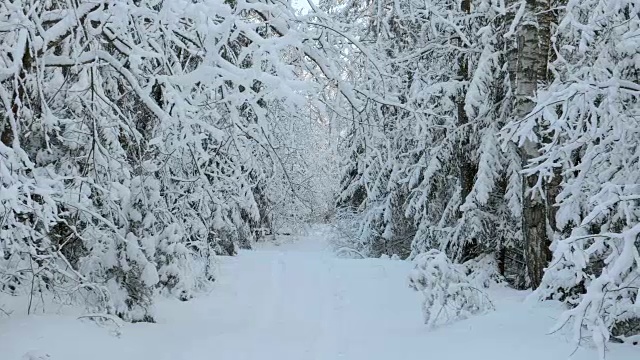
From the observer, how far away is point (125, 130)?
243 inches

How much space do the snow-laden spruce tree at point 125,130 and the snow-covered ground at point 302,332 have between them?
413mm

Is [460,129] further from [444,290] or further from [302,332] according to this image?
[302,332]

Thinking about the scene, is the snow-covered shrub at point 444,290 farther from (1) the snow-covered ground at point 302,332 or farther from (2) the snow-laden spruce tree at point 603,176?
(2) the snow-laden spruce tree at point 603,176

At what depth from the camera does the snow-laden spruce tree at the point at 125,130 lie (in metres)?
3.62

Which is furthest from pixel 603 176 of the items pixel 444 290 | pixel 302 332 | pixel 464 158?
pixel 464 158

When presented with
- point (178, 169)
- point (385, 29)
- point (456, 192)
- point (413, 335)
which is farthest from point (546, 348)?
point (456, 192)

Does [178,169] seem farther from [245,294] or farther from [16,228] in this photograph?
[16,228]

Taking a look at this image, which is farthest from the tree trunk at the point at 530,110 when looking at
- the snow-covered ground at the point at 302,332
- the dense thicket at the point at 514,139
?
the snow-covered ground at the point at 302,332

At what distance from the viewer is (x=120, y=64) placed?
4.80m

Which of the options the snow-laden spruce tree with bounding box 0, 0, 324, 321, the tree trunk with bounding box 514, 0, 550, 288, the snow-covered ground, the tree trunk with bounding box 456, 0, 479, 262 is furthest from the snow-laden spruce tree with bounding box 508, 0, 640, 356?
the tree trunk with bounding box 456, 0, 479, 262

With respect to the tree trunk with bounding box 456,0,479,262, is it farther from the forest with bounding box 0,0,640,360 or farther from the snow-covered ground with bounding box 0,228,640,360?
the snow-covered ground with bounding box 0,228,640,360

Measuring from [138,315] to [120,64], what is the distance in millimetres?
3615

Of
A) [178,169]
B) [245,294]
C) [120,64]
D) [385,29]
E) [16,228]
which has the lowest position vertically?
[245,294]

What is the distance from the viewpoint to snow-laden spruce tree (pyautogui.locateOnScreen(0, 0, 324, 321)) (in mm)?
3621
